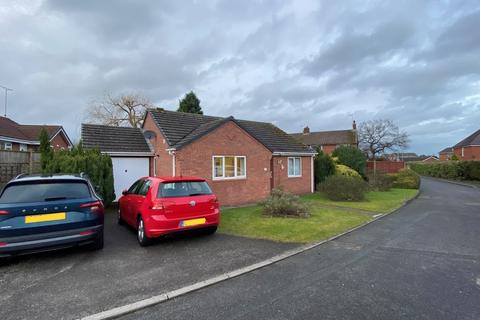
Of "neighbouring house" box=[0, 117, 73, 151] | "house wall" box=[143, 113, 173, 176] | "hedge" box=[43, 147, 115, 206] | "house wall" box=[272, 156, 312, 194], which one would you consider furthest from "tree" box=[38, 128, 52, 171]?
"house wall" box=[272, 156, 312, 194]

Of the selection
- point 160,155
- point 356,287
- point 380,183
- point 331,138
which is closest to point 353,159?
point 380,183

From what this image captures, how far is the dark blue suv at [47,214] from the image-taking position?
475 centimetres

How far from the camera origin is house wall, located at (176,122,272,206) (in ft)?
38.1

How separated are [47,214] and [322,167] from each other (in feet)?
54.9

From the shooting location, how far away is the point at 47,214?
5.00 m

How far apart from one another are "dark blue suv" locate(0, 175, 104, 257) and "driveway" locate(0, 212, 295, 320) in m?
0.47

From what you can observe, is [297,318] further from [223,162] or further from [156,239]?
[223,162]

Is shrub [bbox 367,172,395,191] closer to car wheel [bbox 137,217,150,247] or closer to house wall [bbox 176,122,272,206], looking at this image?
house wall [bbox 176,122,272,206]

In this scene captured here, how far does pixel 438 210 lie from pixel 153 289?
40.8 ft

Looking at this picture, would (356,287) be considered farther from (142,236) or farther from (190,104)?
(190,104)

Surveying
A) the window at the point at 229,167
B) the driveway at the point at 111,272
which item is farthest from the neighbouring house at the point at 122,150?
the driveway at the point at 111,272

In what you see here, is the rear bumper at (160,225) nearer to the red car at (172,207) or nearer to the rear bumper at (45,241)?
the red car at (172,207)

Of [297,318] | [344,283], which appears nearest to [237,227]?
[344,283]

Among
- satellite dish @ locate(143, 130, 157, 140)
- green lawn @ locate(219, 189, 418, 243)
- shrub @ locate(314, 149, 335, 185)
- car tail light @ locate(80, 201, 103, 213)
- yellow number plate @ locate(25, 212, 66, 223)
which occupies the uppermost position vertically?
satellite dish @ locate(143, 130, 157, 140)
